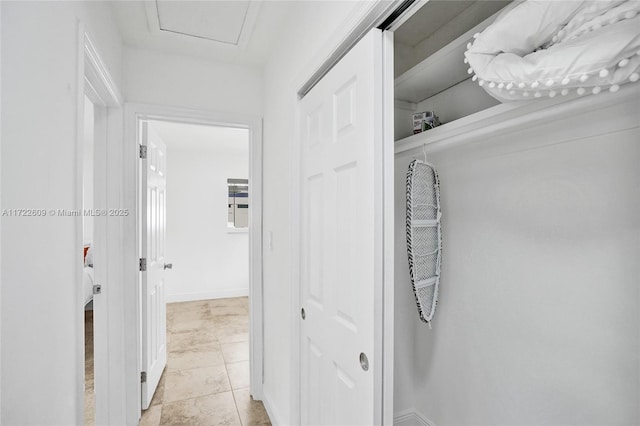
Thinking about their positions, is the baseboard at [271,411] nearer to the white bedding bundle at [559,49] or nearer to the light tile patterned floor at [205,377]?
the light tile patterned floor at [205,377]

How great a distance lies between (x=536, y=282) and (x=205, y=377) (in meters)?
2.57

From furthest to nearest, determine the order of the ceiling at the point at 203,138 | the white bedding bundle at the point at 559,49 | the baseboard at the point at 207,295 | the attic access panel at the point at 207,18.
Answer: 1. the baseboard at the point at 207,295
2. the ceiling at the point at 203,138
3. the attic access panel at the point at 207,18
4. the white bedding bundle at the point at 559,49

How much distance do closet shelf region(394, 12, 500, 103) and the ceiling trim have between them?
0.86 meters

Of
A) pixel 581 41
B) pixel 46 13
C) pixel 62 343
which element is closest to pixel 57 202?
pixel 62 343

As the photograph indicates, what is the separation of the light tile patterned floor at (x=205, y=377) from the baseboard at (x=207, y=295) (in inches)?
26.2

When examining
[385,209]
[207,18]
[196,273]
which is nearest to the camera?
[385,209]

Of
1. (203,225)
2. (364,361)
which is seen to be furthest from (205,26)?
(203,225)

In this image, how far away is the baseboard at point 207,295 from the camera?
5121 mm

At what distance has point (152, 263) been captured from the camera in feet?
7.81

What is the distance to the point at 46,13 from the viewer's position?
94 cm

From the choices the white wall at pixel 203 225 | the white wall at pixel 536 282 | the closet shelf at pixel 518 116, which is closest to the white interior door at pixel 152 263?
the white wall at pixel 536 282

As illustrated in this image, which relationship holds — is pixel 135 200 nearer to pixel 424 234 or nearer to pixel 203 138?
pixel 424 234

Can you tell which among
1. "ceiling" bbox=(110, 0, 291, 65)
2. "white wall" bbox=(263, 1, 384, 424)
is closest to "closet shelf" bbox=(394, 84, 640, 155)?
"white wall" bbox=(263, 1, 384, 424)

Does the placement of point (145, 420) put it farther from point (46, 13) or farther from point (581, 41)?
point (581, 41)
